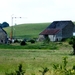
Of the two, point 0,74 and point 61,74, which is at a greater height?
point 61,74

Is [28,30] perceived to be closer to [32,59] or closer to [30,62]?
[32,59]

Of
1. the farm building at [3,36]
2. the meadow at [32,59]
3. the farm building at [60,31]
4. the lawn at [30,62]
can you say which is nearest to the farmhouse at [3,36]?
the farm building at [3,36]

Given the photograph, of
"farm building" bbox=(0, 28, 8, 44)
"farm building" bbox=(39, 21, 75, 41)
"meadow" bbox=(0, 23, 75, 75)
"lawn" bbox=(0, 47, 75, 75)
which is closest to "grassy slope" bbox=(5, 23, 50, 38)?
"farm building" bbox=(39, 21, 75, 41)

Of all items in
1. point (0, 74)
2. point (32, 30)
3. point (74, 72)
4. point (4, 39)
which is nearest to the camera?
point (74, 72)

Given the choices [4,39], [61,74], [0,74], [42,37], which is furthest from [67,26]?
[61,74]

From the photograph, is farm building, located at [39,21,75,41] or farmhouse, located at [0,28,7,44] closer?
farmhouse, located at [0,28,7,44]

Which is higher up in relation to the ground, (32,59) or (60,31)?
(60,31)

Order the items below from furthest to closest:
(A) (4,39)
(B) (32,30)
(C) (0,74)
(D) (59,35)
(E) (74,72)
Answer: (B) (32,30)
(D) (59,35)
(A) (4,39)
(C) (0,74)
(E) (74,72)

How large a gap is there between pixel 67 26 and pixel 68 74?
318ft

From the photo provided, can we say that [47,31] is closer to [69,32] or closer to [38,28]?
[69,32]

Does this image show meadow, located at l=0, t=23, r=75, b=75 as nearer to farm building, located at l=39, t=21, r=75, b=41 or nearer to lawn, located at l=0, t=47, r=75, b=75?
lawn, located at l=0, t=47, r=75, b=75

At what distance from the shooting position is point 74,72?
571 centimetres

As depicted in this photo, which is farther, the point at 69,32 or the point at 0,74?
the point at 69,32

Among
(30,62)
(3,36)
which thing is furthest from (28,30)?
(30,62)
